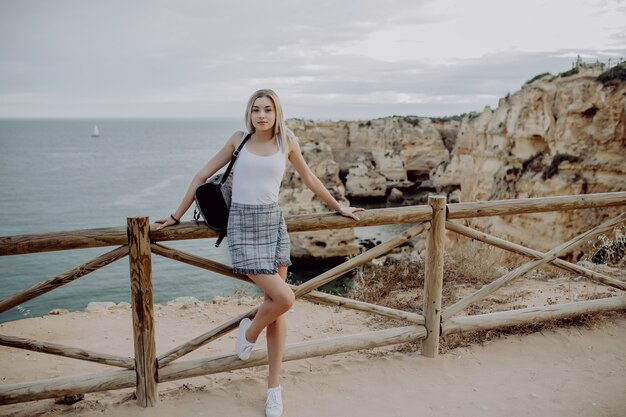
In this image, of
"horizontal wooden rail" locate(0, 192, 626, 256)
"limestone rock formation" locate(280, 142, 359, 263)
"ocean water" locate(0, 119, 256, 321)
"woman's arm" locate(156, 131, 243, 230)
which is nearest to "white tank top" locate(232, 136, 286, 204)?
"woman's arm" locate(156, 131, 243, 230)

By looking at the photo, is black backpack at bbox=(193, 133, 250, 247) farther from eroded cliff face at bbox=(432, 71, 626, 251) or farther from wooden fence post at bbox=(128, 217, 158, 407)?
eroded cliff face at bbox=(432, 71, 626, 251)

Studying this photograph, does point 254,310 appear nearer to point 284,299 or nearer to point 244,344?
point 244,344

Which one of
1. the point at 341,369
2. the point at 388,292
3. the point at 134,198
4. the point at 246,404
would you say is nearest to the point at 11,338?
the point at 246,404

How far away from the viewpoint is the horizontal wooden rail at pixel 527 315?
4.65m

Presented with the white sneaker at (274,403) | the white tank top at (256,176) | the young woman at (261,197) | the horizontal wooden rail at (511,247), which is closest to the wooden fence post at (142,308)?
the young woman at (261,197)

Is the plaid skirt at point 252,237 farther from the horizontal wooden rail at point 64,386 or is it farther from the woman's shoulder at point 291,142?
the horizontal wooden rail at point 64,386

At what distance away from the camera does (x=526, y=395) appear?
392 centimetres

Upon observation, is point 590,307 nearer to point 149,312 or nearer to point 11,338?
point 149,312

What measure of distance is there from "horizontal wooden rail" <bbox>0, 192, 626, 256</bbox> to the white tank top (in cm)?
55

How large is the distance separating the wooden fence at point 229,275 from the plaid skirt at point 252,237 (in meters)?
0.37

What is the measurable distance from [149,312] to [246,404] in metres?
1.12

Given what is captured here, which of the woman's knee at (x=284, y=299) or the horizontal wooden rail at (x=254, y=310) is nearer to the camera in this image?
the woman's knee at (x=284, y=299)

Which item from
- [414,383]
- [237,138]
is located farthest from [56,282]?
[414,383]

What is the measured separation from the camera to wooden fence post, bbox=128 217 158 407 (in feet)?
11.4
